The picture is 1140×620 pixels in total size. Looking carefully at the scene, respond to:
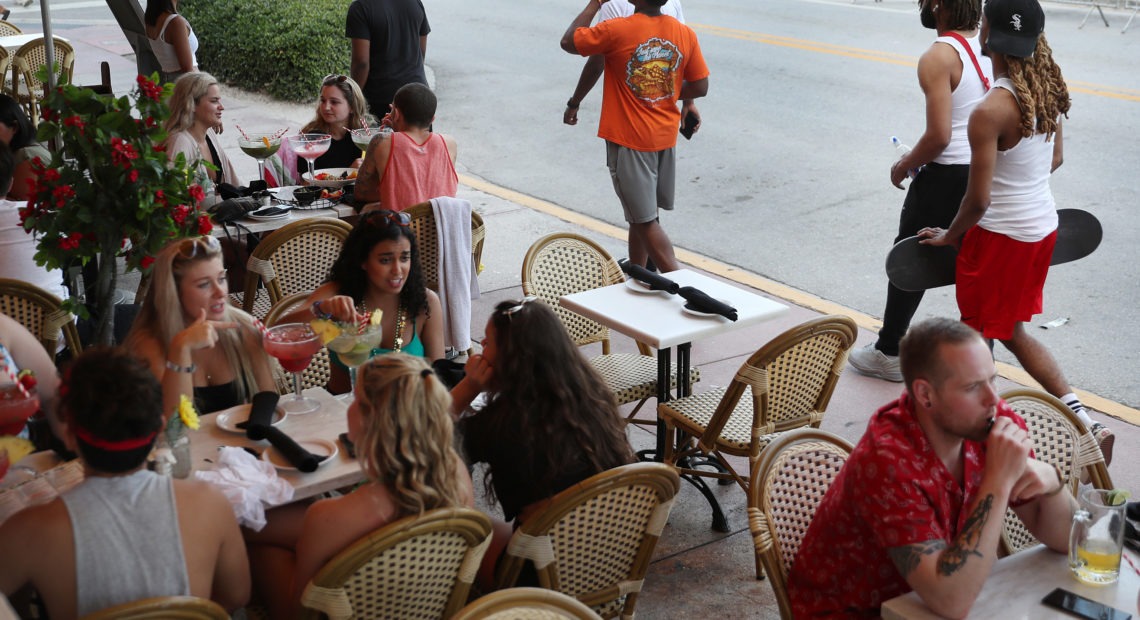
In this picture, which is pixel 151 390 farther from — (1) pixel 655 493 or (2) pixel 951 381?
(2) pixel 951 381

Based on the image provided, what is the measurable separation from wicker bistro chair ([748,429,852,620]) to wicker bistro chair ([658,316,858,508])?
70 centimetres

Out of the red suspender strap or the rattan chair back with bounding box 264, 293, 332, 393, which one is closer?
the rattan chair back with bounding box 264, 293, 332, 393

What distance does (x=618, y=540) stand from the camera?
346cm

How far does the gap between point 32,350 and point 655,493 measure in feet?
7.64

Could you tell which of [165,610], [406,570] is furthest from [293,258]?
[165,610]

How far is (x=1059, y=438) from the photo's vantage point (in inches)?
147

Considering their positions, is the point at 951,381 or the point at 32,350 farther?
the point at 32,350

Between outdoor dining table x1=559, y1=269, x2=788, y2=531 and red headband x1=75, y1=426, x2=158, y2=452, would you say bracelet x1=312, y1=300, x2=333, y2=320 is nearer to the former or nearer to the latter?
outdoor dining table x1=559, y1=269, x2=788, y2=531

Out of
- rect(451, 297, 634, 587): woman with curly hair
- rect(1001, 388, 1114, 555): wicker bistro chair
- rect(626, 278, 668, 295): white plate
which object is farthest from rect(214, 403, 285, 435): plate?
rect(1001, 388, 1114, 555): wicker bistro chair

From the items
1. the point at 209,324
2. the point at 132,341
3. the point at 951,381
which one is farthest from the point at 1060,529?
the point at 132,341

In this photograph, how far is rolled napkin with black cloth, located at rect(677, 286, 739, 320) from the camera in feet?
16.2

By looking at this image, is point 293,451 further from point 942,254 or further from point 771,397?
point 942,254

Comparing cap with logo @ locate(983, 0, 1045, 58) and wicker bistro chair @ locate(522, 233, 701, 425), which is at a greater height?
cap with logo @ locate(983, 0, 1045, 58)

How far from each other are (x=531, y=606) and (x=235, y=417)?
1.81 meters
